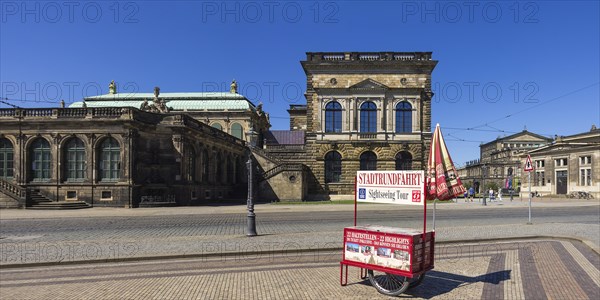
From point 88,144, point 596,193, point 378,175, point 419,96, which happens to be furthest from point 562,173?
point 378,175

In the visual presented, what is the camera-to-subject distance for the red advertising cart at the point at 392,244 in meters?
7.34

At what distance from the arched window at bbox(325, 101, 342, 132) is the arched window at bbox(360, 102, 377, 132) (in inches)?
105

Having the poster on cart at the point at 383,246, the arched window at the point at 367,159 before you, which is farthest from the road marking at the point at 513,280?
the arched window at the point at 367,159

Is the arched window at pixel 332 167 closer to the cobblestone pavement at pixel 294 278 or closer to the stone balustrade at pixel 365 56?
the stone balustrade at pixel 365 56

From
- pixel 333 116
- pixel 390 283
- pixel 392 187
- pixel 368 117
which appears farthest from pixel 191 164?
pixel 390 283

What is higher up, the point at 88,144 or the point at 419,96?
the point at 419,96

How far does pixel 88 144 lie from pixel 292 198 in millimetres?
20466

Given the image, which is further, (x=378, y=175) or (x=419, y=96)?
(x=419, y=96)

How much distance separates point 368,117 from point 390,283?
4562 centimetres

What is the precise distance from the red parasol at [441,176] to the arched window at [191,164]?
3194cm

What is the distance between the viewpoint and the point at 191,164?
130ft

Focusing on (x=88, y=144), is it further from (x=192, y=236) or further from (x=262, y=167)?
(x=192, y=236)

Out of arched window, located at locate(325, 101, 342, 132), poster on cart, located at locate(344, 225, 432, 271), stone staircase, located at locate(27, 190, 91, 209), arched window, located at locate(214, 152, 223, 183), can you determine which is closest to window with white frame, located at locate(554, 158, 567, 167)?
arched window, located at locate(325, 101, 342, 132)

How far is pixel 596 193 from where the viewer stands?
206ft
